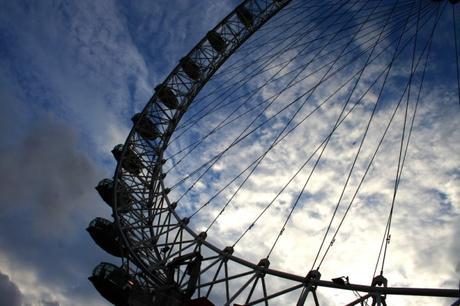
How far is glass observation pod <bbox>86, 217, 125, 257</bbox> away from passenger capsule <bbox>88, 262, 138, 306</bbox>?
87.8 inches

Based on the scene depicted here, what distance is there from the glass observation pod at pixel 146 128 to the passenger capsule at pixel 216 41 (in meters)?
7.62

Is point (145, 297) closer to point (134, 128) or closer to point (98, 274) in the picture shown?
point (98, 274)

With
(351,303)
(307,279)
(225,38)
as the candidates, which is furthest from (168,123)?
(351,303)

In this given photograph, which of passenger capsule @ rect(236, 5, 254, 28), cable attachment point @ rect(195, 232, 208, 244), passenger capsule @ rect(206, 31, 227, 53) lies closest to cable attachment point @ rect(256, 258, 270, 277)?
cable attachment point @ rect(195, 232, 208, 244)

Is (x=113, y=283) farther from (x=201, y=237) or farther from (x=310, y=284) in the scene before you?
(x=310, y=284)

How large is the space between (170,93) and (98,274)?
13939 millimetres

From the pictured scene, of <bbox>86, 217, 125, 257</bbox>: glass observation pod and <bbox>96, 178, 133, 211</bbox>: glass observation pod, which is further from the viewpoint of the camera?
→ <bbox>86, 217, 125, 257</bbox>: glass observation pod

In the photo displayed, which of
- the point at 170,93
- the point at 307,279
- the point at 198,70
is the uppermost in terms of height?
the point at 198,70

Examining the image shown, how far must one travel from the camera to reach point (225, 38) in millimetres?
28766

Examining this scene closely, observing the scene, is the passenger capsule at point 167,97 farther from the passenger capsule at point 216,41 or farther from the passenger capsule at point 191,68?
the passenger capsule at point 216,41

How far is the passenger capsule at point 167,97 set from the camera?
2814 cm

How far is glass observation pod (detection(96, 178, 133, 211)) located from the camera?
22044 millimetres

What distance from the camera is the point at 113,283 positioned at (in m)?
19.5

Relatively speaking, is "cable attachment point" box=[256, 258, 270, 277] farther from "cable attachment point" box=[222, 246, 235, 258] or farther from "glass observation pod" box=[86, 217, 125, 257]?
"glass observation pod" box=[86, 217, 125, 257]
